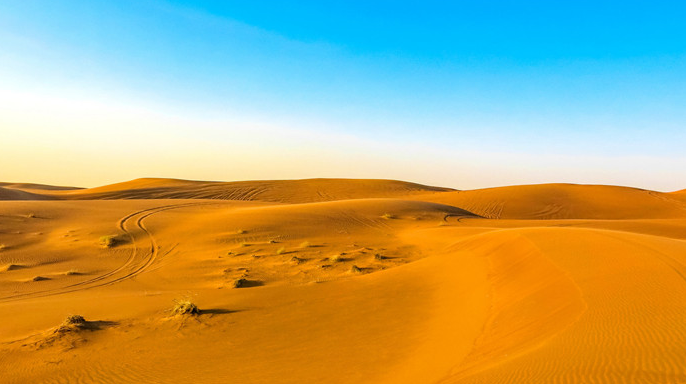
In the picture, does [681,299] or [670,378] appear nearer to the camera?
[670,378]

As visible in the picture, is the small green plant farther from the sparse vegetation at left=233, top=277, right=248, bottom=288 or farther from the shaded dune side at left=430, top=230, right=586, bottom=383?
the shaded dune side at left=430, top=230, right=586, bottom=383

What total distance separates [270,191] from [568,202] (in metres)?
39.5

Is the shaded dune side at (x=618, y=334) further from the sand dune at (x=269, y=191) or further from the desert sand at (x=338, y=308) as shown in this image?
the sand dune at (x=269, y=191)

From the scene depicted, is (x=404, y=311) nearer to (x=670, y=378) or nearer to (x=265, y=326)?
(x=265, y=326)

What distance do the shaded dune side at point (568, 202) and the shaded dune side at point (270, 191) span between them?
47.3 ft

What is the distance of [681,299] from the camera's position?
629 cm

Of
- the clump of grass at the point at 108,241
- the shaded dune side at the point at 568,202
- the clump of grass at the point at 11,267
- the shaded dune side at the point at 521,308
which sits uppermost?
the shaded dune side at the point at 568,202

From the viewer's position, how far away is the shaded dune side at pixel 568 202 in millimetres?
43219

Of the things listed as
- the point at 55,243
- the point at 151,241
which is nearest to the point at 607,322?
the point at 151,241

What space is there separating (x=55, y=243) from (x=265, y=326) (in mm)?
15430

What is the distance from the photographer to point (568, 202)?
47.9 m

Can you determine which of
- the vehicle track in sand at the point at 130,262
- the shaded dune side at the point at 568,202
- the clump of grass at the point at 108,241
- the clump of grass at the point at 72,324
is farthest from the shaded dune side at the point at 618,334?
the shaded dune side at the point at 568,202

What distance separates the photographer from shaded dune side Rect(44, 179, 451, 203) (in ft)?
182

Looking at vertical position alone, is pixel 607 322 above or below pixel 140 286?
above
